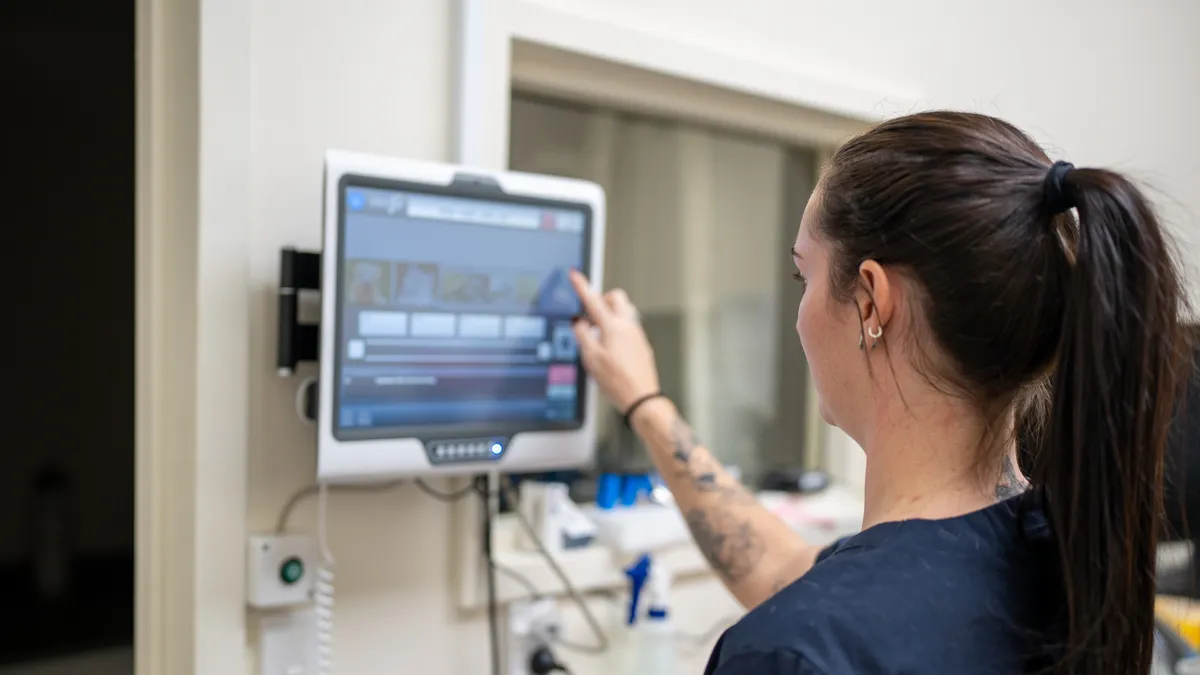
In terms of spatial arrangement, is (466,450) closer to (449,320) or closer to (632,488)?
(449,320)

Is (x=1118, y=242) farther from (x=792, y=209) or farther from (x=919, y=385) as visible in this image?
(x=792, y=209)

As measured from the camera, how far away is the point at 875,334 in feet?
2.31

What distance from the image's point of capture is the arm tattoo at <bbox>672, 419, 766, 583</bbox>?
1.10 meters

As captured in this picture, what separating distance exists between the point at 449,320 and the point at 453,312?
11 millimetres

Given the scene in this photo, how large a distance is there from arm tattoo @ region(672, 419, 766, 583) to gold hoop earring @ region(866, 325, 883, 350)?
1.50 ft

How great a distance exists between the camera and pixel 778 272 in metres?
1.86

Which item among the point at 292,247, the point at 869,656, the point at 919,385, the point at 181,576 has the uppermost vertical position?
the point at 292,247

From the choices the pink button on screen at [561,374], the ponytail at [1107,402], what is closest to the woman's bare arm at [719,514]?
the pink button on screen at [561,374]

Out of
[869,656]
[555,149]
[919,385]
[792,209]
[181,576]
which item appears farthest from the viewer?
[792,209]

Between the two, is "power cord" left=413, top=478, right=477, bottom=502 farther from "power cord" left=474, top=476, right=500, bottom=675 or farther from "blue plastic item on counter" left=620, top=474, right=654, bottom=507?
"blue plastic item on counter" left=620, top=474, right=654, bottom=507
